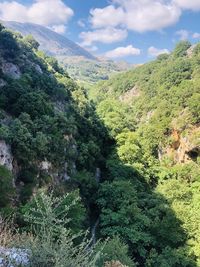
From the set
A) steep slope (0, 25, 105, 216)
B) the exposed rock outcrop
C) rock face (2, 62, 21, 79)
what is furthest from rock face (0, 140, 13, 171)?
the exposed rock outcrop

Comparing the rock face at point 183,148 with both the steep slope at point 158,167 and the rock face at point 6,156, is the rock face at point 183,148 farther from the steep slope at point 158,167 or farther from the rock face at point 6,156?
the rock face at point 6,156

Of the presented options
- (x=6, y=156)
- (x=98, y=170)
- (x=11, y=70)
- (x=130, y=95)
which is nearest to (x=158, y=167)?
(x=98, y=170)

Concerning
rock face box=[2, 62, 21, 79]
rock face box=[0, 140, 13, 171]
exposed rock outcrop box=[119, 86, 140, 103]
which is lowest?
rock face box=[0, 140, 13, 171]

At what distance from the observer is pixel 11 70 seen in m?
57.4

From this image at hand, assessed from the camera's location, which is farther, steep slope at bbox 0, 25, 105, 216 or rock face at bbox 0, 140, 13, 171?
steep slope at bbox 0, 25, 105, 216

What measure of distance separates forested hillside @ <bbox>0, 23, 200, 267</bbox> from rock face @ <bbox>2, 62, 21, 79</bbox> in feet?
0.89

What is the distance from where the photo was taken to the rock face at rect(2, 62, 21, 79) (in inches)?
2201

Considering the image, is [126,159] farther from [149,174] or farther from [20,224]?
[20,224]

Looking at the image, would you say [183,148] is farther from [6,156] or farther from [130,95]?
[130,95]

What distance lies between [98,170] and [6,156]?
24938 mm

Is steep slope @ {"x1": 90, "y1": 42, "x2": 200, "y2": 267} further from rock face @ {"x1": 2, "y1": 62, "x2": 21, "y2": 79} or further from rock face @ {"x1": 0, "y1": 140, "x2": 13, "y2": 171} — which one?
rock face @ {"x1": 2, "y1": 62, "x2": 21, "y2": 79}

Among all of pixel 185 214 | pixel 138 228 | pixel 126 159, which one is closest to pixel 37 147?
pixel 138 228

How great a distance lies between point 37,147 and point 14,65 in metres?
24.3

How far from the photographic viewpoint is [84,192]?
4703 cm
